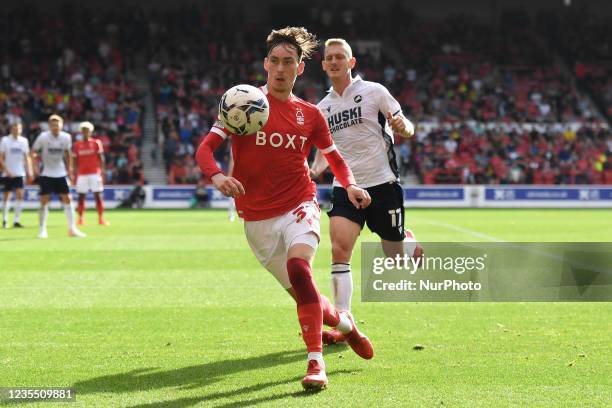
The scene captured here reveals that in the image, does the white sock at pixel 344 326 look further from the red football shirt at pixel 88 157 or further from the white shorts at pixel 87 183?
the white shorts at pixel 87 183

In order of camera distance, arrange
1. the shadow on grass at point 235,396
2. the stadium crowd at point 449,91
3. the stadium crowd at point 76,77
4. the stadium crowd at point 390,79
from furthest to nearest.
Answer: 1. the stadium crowd at point 449,91
2. the stadium crowd at point 390,79
3. the stadium crowd at point 76,77
4. the shadow on grass at point 235,396

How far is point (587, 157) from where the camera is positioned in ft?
122

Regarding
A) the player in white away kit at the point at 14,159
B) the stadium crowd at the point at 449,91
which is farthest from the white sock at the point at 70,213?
the stadium crowd at the point at 449,91

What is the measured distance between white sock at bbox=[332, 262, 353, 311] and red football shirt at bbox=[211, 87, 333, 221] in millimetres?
1330

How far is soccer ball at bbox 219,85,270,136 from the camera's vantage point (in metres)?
5.36

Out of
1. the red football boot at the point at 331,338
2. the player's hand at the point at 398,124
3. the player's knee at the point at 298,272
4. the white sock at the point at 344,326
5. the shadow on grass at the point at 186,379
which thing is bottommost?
the red football boot at the point at 331,338

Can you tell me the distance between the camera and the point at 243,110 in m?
5.36

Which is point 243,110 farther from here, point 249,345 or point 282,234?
point 249,345

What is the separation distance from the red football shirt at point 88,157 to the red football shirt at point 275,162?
14.9 m

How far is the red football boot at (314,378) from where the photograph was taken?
501cm

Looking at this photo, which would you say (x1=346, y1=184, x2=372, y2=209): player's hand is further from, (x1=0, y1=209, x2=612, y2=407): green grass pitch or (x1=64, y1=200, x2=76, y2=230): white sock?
(x1=64, y1=200, x2=76, y2=230): white sock

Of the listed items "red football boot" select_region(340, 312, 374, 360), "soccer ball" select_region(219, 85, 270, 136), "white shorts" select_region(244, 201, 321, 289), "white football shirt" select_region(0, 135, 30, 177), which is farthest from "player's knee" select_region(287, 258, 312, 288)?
"white football shirt" select_region(0, 135, 30, 177)

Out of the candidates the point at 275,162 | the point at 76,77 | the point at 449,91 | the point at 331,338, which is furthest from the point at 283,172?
the point at 449,91

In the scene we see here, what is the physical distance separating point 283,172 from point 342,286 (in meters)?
1.56
